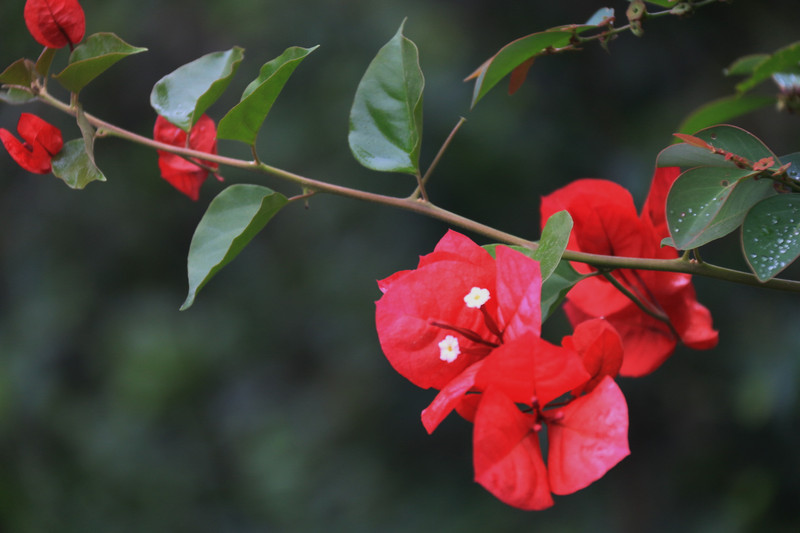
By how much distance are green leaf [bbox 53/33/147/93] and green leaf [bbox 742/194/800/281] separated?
323 mm

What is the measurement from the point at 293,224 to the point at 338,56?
0.39m

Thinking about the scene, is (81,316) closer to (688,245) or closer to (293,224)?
(293,224)

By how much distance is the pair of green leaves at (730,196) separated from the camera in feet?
1.10

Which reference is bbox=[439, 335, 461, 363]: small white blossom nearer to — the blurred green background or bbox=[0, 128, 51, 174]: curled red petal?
bbox=[0, 128, 51, 174]: curled red petal

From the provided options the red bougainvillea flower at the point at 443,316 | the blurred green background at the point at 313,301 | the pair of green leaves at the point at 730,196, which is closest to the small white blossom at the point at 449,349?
the red bougainvillea flower at the point at 443,316

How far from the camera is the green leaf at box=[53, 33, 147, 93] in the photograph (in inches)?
15.8

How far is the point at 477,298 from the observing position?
355mm

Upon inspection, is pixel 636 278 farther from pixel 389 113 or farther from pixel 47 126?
pixel 47 126

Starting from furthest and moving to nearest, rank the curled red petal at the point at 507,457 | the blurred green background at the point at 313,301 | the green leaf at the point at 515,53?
the blurred green background at the point at 313,301 < the green leaf at the point at 515,53 < the curled red petal at the point at 507,457

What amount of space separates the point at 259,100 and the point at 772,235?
10.3 inches

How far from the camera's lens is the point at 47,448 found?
1.60 meters

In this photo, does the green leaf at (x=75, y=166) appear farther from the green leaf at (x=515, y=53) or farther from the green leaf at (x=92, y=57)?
the green leaf at (x=515, y=53)

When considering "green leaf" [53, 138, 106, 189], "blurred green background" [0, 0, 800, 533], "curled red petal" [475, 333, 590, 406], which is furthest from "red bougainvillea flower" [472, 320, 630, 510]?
"blurred green background" [0, 0, 800, 533]

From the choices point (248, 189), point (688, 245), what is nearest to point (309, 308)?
point (248, 189)
